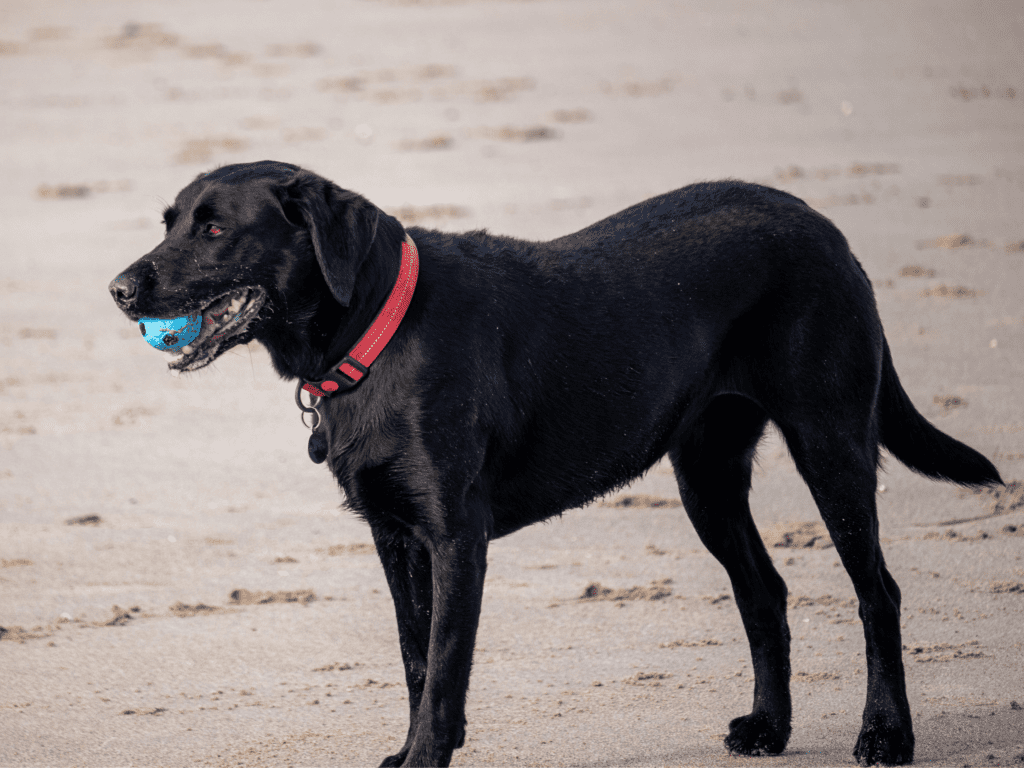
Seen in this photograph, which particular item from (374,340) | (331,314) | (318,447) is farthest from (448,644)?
(331,314)

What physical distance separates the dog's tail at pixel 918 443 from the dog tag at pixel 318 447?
5.71ft

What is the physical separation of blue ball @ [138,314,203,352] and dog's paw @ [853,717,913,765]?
2.12m

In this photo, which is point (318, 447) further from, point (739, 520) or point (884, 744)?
point (884, 744)

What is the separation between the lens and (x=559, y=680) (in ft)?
14.7

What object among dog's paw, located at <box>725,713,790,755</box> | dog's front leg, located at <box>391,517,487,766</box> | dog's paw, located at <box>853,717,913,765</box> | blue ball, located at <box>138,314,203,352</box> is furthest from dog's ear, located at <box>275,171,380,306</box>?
dog's paw, located at <box>853,717,913,765</box>

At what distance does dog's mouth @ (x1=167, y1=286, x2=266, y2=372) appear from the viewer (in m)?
3.59

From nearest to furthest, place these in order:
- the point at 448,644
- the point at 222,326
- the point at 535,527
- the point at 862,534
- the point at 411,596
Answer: the point at 448,644
the point at 222,326
the point at 411,596
the point at 862,534
the point at 535,527

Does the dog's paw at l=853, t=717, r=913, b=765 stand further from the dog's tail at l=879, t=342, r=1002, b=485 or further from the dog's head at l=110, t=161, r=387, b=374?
the dog's head at l=110, t=161, r=387, b=374

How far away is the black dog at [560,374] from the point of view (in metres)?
3.54

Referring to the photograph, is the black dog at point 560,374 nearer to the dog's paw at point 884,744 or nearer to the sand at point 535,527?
the dog's paw at point 884,744

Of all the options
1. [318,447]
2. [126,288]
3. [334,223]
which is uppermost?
[334,223]

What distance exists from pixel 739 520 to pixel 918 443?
0.61 meters

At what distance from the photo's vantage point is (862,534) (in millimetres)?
3916

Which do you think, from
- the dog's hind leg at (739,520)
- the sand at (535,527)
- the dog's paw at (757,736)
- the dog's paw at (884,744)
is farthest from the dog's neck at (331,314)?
the dog's paw at (884,744)
